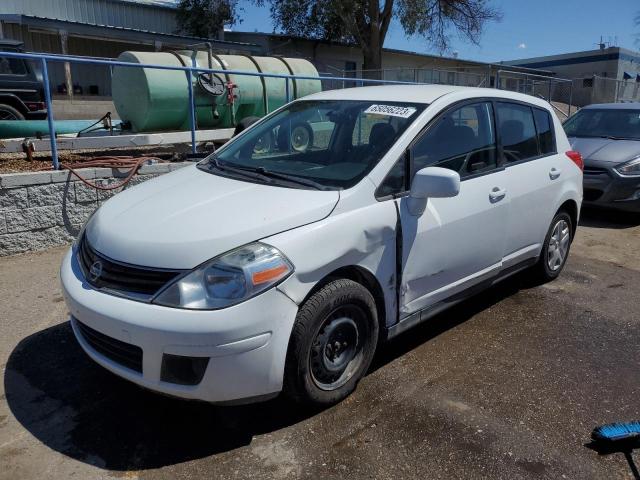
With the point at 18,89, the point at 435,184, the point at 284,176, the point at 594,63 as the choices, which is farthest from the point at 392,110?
the point at 594,63

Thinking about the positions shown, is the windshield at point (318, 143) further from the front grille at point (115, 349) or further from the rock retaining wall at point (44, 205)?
the rock retaining wall at point (44, 205)

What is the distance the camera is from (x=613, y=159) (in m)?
7.51

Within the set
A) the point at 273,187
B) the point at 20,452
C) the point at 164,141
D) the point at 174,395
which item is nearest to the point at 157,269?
the point at 174,395

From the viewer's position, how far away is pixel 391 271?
10.4 feet

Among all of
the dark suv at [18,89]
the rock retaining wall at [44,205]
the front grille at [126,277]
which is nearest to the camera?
the front grille at [126,277]

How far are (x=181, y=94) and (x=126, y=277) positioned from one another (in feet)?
21.9

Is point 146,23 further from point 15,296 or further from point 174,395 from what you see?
point 174,395

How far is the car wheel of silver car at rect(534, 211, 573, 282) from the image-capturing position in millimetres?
4840

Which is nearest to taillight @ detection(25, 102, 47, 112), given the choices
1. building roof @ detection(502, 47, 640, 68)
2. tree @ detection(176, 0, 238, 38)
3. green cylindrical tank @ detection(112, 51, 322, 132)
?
green cylindrical tank @ detection(112, 51, 322, 132)

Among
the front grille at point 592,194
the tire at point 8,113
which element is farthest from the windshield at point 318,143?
the tire at point 8,113

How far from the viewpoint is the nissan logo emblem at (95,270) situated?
278 cm

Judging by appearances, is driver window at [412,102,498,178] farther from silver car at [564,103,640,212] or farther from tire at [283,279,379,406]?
silver car at [564,103,640,212]

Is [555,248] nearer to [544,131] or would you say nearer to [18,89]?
[544,131]

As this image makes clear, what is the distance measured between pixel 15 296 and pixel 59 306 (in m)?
0.46
